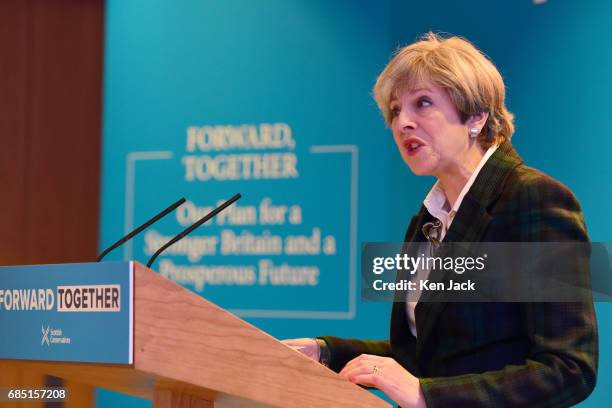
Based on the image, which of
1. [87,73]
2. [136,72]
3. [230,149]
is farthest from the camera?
[87,73]

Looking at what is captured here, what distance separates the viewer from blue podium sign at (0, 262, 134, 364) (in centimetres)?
135

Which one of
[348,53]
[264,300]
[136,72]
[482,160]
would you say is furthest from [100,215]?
[482,160]

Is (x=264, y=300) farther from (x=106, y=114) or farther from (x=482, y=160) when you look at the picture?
(x=482, y=160)

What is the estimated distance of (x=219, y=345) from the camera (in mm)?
1474

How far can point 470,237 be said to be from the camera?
199cm

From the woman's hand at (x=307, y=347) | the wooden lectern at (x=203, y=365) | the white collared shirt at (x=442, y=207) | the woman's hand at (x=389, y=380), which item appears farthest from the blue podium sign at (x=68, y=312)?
the white collared shirt at (x=442, y=207)

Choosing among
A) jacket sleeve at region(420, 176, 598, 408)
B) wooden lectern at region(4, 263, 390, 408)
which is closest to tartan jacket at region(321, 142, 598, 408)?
jacket sleeve at region(420, 176, 598, 408)

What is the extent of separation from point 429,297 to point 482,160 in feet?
1.14

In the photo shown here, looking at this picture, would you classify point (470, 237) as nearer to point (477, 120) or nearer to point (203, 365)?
point (477, 120)

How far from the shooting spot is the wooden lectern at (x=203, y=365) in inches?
54.2

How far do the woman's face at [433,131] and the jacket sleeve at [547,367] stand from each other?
33 cm

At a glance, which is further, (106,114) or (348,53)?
(106,114)

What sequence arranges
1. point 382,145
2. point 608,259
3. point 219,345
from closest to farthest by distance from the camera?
point 219,345 < point 608,259 < point 382,145

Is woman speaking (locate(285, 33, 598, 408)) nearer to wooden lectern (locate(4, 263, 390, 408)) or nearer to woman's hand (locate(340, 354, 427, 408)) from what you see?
woman's hand (locate(340, 354, 427, 408))
